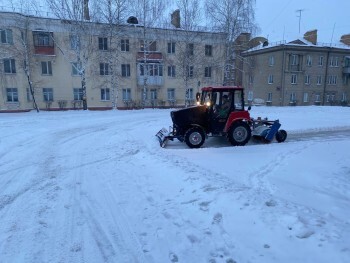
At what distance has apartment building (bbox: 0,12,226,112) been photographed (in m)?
28.6

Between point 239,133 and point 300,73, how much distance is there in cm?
3474

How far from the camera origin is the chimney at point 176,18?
3534cm

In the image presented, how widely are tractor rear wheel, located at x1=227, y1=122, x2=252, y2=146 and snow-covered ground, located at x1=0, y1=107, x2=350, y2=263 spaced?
1.18 meters

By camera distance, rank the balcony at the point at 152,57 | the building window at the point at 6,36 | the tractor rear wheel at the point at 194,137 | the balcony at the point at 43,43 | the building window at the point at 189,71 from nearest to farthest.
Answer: the tractor rear wheel at the point at 194,137
the building window at the point at 6,36
the balcony at the point at 43,43
the building window at the point at 189,71
the balcony at the point at 152,57

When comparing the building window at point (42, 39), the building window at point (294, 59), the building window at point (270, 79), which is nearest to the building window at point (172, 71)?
the building window at point (42, 39)

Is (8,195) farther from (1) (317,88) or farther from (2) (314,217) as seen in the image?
(1) (317,88)

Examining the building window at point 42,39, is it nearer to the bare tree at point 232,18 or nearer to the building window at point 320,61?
the bare tree at point 232,18

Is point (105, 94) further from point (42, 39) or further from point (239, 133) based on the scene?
point (239, 133)

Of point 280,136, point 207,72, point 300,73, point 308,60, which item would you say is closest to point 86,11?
point 207,72

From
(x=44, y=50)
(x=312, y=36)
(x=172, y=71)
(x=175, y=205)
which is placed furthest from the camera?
(x=312, y=36)

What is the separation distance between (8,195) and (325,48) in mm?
46000

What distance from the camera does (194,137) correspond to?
10.6m

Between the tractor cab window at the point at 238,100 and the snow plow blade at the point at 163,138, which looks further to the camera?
the tractor cab window at the point at 238,100

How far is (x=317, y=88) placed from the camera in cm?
4241
